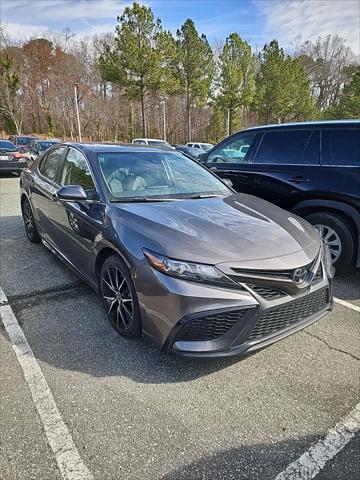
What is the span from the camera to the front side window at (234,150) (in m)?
5.10

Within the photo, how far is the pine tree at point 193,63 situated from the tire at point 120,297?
97.4 feet

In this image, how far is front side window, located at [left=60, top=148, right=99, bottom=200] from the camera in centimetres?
316

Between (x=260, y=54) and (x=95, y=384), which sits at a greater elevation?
(x=260, y=54)

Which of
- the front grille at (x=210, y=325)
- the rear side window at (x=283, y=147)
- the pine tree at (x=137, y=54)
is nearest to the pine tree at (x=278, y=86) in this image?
the pine tree at (x=137, y=54)

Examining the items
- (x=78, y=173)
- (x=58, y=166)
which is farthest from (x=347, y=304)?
(x=58, y=166)

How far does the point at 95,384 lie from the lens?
232 cm

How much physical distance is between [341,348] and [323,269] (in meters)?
0.73

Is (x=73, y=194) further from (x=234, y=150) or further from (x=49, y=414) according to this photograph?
(x=234, y=150)

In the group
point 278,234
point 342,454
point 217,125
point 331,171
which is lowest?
point 342,454

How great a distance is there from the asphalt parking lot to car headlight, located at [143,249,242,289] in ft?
2.26

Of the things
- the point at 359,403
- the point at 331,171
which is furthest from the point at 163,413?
the point at 331,171

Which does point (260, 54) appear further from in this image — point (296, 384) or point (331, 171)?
point (296, 384)

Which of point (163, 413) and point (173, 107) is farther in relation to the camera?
point (173, 107)

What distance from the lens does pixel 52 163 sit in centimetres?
430
